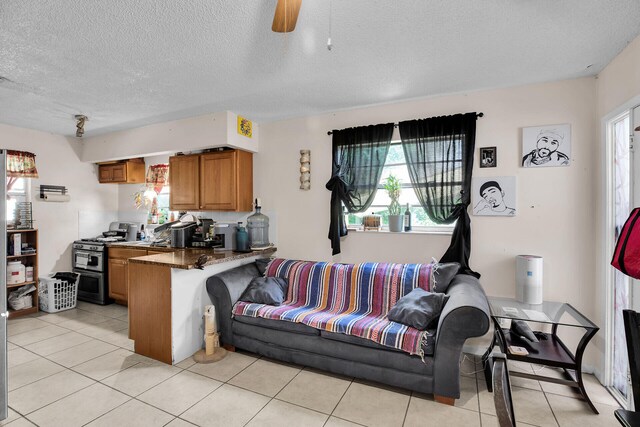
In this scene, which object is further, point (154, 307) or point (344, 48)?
point (154, 307)

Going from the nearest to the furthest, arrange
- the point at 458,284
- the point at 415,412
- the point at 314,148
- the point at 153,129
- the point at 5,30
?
1. the point at 5,30
2. the point at 415,412
3. the point at 458,284
4. the point at 314,148
5. the point at 153,129

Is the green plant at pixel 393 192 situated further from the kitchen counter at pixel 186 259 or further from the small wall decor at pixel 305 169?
the kitchen counter at pixel 186 259

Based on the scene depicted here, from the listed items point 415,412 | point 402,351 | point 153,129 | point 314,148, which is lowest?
point 415,412

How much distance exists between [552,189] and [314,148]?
243 centimetres

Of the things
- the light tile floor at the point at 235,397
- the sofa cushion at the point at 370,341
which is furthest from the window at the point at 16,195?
the sofa cushion at the point at 370,341

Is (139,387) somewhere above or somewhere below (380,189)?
below


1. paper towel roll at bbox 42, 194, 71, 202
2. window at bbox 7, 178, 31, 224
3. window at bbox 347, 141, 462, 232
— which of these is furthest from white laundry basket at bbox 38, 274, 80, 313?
window at bbox 347, 141, 462, 232

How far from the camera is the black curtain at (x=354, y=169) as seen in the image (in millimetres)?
3253

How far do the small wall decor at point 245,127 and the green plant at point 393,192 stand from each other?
188 cm

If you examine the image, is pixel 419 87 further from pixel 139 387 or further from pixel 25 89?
pixel 25 89

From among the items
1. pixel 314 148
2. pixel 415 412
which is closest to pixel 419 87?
pixel 314 148

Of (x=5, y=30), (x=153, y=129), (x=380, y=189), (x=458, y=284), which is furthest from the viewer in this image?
(x=153, y=129)

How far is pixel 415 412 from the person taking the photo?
2051 millimetres

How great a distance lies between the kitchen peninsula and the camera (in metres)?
2.71
